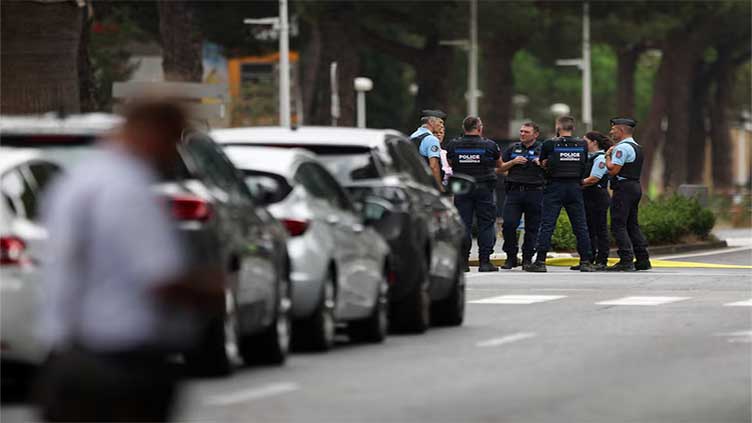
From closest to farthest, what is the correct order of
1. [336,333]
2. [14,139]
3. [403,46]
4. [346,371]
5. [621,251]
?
[14,139]
[346,371]
[336,333]
[621,251]
[403,46]

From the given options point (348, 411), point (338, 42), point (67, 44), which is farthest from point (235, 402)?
point (338, 42)

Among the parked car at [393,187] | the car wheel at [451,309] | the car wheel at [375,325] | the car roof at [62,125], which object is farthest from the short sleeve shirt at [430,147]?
the car roof at [62,125]

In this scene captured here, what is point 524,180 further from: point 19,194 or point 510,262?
point 19,194

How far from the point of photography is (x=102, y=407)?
7.21 meters

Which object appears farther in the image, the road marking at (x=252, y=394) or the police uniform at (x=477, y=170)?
the police uniform at (x=477, y=170)

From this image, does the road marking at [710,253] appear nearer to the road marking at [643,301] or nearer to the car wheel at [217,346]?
the road marking at [643,301]

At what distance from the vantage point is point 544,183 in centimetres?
2584

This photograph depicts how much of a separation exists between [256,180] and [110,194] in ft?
24.9

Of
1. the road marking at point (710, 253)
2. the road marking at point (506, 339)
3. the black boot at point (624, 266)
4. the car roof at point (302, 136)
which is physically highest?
the car roof at point (302, 136)

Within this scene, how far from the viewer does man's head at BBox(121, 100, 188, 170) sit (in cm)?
722

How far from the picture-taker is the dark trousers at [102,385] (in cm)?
721

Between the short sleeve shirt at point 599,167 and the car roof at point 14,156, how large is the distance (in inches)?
562

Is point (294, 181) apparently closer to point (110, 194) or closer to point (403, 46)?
point (110, 194)

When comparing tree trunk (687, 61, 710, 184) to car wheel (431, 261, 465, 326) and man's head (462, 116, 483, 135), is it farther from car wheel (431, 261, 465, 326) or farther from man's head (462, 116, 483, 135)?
car wheel (431, 261, 465, 326)
